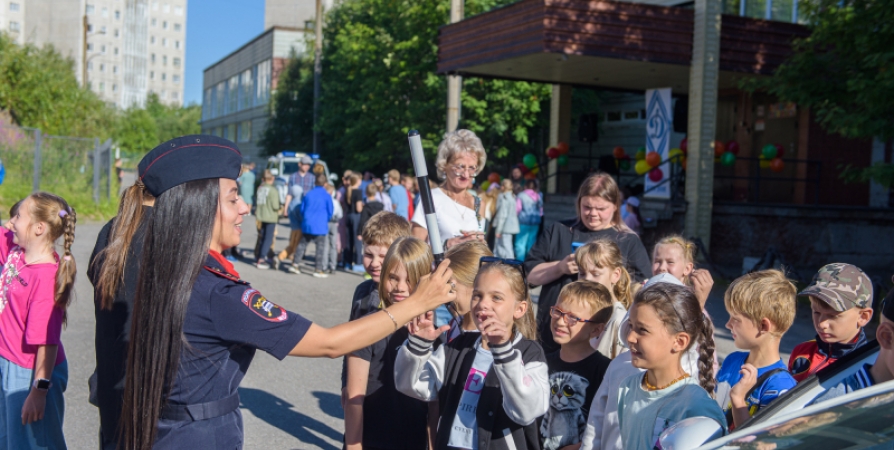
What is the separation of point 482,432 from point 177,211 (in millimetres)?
1501

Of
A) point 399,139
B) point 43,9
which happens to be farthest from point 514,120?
point 43,9

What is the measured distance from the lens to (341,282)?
12703mm

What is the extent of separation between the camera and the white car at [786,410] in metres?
1.97

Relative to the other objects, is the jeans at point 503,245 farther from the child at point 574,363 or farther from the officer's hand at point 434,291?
the officer's hand at point 434,291

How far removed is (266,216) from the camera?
13.7m

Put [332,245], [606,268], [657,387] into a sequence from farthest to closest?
[332,245] → [606,268] → [657,387]

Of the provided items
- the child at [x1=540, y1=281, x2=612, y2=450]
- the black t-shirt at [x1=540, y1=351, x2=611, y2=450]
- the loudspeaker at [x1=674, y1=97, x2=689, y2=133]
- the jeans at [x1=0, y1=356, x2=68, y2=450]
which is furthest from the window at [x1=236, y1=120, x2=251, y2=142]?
the black t-shirt at [x1=540, y1=351, x2=611, y2=450]

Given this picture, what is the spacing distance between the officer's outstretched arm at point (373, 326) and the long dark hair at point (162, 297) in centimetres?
36

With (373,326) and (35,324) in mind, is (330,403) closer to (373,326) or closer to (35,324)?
(35,324)

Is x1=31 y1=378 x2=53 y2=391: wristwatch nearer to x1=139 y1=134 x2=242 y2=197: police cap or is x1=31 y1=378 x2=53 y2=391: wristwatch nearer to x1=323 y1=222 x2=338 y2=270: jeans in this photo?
x1=139 y1=134 x2=242 y2=197: police cap

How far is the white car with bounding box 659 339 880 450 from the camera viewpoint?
6.48ft

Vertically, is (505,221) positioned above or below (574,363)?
above

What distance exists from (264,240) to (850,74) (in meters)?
9.80

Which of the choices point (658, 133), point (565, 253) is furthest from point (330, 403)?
point (658, 133)
